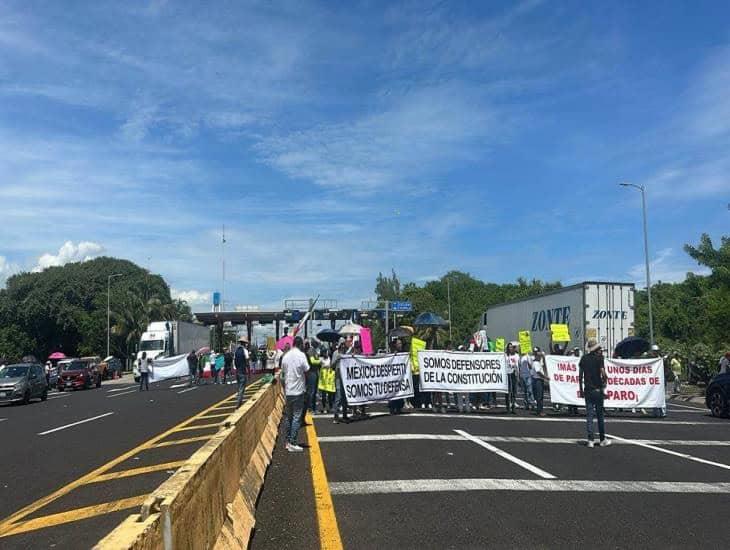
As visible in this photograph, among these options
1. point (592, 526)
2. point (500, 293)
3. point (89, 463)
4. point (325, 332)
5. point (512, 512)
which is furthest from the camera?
point (500, 293)

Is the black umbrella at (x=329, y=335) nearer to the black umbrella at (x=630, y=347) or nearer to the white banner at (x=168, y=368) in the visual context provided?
the black umbrella at (x=630, y=347)

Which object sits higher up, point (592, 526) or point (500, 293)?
point (500, 293)

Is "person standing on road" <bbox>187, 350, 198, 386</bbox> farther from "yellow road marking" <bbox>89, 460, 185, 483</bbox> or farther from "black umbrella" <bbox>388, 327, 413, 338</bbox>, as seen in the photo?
"yellow road marking" <bbox>89, 460, 185, 483</bbox>

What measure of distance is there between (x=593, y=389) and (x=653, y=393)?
618 centimetres

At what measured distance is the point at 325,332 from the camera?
27.5 m

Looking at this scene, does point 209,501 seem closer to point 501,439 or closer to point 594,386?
point 501,439

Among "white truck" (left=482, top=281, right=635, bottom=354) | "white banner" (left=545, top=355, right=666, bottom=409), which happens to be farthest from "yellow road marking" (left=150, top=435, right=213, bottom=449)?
"white truck" (left=482, top=281, right=635, bottom=354)

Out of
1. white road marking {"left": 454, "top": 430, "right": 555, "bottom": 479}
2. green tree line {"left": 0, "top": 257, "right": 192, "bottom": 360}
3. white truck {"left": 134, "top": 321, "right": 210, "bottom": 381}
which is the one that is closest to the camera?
white road marking {"left": 454, "top": 430, "right": 555, "bottom": 479}

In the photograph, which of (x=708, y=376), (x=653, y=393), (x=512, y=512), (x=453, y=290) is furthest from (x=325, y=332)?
(x=453, y=290)

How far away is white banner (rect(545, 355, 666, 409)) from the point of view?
1720 cm

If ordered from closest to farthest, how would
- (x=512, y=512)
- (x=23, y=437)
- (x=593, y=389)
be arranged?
(x=512, y=512) < (x=593, y=389) < (x=23, y=437)

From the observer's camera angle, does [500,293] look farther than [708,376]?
Yes

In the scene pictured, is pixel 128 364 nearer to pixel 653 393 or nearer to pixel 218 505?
pixel 653 393

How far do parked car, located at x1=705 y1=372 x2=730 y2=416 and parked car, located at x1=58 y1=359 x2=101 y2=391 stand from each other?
1296 inches
